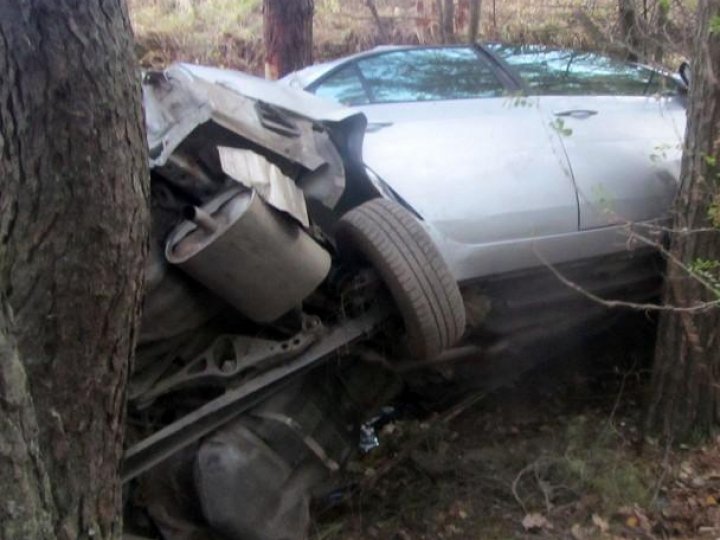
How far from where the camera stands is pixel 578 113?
5.57 meters

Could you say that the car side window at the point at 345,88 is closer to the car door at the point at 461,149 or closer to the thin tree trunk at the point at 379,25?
the car door at the point at 461,149

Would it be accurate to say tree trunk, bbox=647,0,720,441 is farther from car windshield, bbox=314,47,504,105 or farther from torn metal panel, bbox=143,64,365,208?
torn metal panel, bbox=143,64,365,208

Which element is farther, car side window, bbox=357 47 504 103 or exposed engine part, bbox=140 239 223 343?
car side window, bbox=357 47 504 103

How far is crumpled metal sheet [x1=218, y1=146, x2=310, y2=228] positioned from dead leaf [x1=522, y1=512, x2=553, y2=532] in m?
1.64

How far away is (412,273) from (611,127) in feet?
6.55

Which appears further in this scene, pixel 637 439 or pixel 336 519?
pixel 637 439

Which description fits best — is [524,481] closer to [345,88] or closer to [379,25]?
[345,88]

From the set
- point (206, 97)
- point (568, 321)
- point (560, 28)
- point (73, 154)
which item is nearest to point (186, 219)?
point (206, 97)

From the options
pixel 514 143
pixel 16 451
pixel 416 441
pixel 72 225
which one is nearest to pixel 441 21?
pixel 514 143

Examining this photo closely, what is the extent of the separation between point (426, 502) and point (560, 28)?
6971mm

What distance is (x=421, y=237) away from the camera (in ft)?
13.8

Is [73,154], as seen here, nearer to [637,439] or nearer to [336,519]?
[336,519]

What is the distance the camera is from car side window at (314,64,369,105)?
542 cm

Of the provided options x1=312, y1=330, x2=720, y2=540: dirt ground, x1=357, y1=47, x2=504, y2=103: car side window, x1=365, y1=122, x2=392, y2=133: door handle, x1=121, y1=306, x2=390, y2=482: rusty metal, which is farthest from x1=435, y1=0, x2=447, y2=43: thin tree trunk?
x1=121, y1=306, x2=390, y2=482: rusty metal
